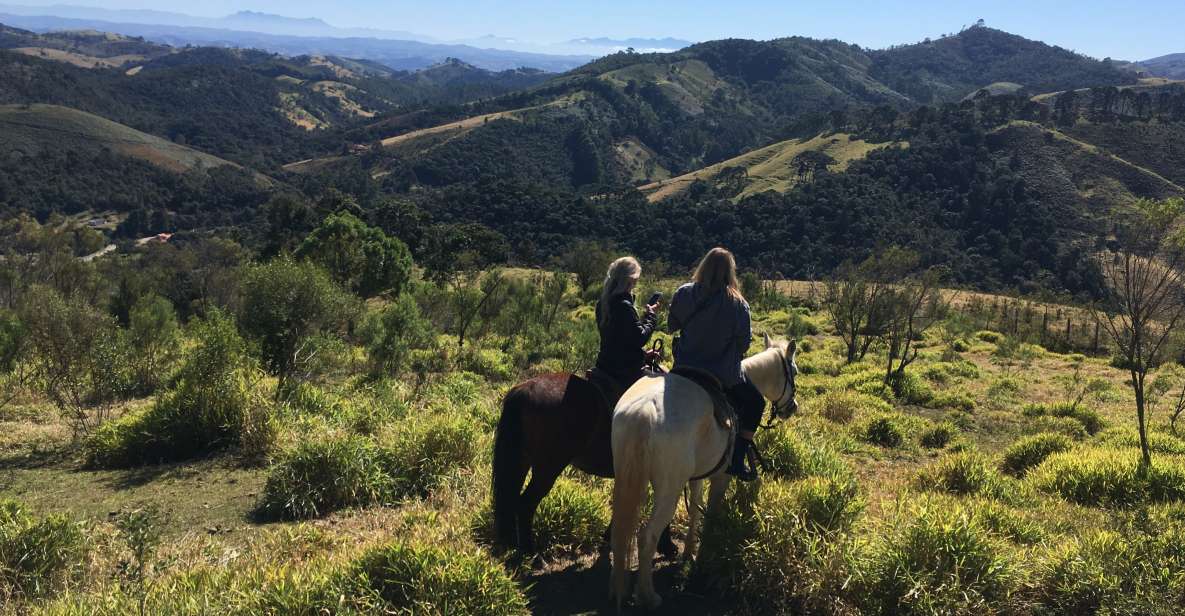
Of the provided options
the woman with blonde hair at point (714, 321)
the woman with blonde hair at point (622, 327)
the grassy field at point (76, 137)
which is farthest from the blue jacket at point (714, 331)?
the grassy field at point (76, 137)

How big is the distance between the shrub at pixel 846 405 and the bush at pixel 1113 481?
3.97 metres

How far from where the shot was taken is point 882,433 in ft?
34.6

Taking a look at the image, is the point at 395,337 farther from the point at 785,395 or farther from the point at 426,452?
the point at 785,395

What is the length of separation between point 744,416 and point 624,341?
3.56 ft

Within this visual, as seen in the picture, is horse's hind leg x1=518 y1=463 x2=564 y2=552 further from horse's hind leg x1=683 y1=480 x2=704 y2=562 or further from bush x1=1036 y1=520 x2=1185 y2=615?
bush x1=1036 y1=520 x2=1185 y2=615

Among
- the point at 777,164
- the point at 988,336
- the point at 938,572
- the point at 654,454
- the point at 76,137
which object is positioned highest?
the point at 777,164

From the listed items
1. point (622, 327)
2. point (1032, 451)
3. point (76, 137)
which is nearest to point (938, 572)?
point (622, 327)

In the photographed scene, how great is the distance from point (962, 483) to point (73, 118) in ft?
530

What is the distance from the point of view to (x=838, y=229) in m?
73.8

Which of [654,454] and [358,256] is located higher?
[654,454]

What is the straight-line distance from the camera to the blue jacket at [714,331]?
4.66m

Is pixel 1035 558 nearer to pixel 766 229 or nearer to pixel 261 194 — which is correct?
pixel 766 229

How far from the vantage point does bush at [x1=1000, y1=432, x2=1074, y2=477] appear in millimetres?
8883

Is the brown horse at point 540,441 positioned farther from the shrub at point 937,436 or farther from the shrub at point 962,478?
the shrub at point 937,436
